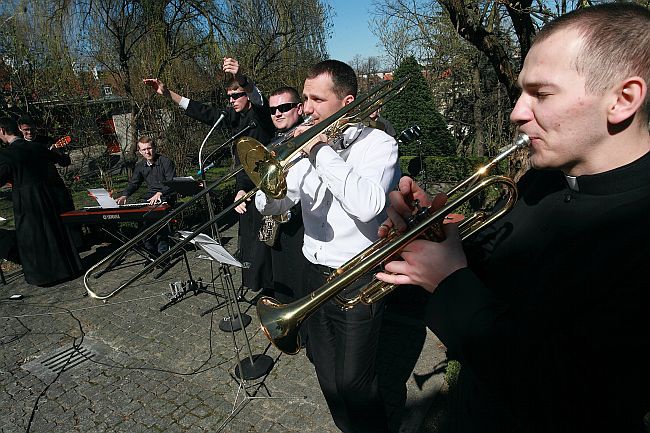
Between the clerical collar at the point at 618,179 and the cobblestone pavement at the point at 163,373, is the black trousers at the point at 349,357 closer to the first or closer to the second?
the cobblestone pavement at the point at 163,373

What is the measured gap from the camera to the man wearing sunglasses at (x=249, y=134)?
15.7 ft

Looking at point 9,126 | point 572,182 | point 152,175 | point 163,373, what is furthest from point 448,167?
point 572,182

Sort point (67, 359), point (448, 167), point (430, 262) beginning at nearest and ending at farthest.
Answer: point (430, 262) → point (67, 359) → point (448, 167)

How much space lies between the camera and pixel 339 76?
8.64 ft

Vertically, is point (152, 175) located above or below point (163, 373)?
above

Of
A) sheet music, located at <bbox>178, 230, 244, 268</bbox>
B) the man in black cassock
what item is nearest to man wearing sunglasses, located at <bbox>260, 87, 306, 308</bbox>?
sheet music, located at <bbox>178, 230, 244, 268</bbox>

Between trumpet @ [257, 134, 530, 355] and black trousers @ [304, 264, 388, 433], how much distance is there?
508mm

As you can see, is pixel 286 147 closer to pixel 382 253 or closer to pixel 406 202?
pixel 406 202

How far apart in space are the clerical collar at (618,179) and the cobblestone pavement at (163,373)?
2584mm

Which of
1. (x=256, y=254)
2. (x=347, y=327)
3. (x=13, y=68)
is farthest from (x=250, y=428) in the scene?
(x=13, y=68)

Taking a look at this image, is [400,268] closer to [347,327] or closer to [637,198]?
[637,198]

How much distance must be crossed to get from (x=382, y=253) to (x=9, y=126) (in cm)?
694

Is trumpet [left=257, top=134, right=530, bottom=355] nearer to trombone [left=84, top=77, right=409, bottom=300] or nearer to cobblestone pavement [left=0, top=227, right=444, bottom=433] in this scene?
trombone [left=84, top=77, right=409, bottom=300]

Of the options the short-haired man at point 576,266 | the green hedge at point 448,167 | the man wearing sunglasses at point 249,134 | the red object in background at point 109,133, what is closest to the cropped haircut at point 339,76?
the short-haired man at point 576,266
